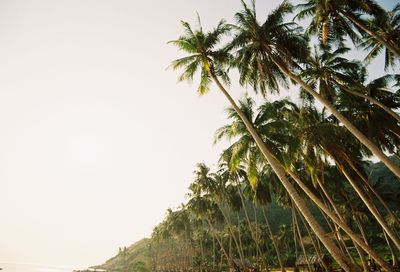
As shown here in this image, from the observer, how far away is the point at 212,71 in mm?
17703

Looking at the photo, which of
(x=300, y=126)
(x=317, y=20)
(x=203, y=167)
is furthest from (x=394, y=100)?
(x=203, y=167)

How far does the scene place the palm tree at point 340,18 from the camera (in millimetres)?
16609

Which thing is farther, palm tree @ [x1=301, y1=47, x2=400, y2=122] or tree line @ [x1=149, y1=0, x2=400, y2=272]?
palm tree @ [x1=301, y1=47, x2=400, y2=122]

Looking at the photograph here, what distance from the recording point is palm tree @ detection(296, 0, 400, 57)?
16.6 m

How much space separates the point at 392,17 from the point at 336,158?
10.1m

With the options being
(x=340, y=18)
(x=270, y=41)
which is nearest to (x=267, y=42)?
(x=270, y=41)

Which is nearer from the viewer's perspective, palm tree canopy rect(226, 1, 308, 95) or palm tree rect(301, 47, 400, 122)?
palm tree canopy rect(226, 1, 308, 95)

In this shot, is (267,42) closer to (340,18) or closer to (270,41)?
(270,41)

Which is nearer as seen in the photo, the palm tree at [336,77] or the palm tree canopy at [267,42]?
the palm tree canopy at [267,42]

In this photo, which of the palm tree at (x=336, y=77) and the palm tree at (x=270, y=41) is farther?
the palm tree at (x=336, y=77)

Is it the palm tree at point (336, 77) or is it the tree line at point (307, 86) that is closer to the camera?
the tree line at point (307, 86)

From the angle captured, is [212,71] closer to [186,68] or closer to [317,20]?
[186,68]

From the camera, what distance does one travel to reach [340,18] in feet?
58.3

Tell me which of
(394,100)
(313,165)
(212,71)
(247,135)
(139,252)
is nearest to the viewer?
(212,71)
